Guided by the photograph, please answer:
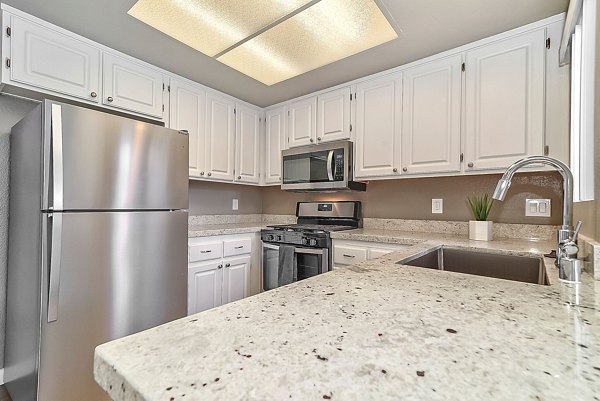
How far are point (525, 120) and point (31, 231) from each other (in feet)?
9.67

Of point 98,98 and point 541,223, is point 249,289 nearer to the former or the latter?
point 98,98

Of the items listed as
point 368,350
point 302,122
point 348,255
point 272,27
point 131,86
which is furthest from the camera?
point 302,122

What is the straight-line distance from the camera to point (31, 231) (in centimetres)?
151

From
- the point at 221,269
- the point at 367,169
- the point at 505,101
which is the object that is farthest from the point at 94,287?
the point at 505,101

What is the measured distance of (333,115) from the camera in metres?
2.68

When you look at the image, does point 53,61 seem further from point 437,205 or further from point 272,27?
point 437,205

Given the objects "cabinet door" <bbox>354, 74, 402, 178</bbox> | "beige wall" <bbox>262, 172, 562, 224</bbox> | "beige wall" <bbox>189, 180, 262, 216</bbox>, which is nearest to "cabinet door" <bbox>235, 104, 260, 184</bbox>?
"beige wall" <bbox>189, 180, 262, 216</bbox>

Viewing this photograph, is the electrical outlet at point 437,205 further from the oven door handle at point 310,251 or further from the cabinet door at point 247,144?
the cabinet door at point 247,144

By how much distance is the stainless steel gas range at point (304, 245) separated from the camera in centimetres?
239

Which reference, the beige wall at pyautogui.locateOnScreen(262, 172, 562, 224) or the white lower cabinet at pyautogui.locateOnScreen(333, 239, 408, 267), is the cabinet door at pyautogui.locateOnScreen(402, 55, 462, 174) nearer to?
the beige wall at pyautogui.locateOnScreen(262, 172, 562, 224)

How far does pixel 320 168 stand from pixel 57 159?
74.8 inches

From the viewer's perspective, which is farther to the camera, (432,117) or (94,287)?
(432,117)

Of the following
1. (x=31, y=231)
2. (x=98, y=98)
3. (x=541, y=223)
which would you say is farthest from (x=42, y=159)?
(x=541, y=223)

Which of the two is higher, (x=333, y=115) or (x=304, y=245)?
(x=333, y=115)
